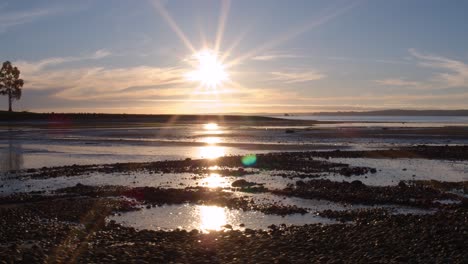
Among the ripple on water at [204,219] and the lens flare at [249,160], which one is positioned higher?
the lens flare at [249,160]

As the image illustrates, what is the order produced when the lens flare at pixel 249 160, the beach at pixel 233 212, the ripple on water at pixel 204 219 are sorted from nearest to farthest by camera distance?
the beach at pixel 233 212 → the ripple on water at pixel 204 219 → the lens flare at pixel 249 160

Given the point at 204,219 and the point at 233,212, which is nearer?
the point at 204,219

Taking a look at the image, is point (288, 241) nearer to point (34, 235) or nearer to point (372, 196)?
point (34, 235)

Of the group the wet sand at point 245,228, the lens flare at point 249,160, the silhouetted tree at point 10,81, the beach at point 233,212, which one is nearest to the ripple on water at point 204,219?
the beach at point 233,212

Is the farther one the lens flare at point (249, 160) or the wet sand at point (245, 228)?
the lens flare at point (249, 160)

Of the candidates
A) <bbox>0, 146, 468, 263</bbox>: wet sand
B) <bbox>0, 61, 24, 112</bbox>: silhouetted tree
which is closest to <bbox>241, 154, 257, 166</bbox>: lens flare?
<bbox>0, 146, 468, 263</bbox>: wet sand

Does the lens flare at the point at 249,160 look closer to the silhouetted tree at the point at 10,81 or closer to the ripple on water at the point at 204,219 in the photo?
the ripple on water at the point at 204,219

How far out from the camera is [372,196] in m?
21.7

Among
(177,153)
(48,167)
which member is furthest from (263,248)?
(177,153)

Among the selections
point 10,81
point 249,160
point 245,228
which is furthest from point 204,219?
point 10,81

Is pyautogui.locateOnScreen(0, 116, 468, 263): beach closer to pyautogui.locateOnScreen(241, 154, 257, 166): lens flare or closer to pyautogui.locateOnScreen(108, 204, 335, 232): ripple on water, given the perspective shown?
pyautogui.locateOnScreen(108, 204, 335, 232): ripple on water

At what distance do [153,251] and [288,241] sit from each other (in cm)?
361

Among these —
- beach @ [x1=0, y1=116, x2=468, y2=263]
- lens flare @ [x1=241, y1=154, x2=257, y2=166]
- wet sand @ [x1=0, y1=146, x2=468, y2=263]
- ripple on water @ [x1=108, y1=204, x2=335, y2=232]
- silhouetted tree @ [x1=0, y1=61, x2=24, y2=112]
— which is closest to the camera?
wet sand @ [x1=0, y1=146, x2=468, y2=263]

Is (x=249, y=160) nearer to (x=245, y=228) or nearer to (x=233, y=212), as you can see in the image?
(x=233, y=212)
